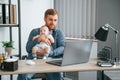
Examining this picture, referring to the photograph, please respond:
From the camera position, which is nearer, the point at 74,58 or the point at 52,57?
the point at 74,58

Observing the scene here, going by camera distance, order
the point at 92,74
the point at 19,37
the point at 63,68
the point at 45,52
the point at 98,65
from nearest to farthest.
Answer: the point at 63,68
the point at 98,65
the point at 45,52
the point at 19,37
the point at 92,74

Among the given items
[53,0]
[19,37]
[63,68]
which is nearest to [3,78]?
[19,37]

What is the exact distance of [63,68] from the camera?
2.18 m

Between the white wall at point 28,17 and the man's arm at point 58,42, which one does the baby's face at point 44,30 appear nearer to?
the man's arm at point 58,42

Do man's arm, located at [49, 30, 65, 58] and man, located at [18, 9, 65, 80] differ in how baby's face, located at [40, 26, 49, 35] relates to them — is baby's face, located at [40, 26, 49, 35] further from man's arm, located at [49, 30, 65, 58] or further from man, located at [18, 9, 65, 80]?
man's arm, located at [49, 30, 65, 58]

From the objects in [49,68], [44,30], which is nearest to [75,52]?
[49,68]

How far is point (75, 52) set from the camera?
2.28m

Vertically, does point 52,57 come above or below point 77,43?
below

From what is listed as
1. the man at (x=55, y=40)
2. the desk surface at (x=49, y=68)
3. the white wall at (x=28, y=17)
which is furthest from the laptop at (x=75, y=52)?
the white wall at (x=28, y=17)

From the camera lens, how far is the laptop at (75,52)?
221cm

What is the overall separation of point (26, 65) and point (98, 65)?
28.1 inches

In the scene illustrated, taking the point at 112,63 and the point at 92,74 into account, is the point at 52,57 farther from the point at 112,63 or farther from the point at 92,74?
the point at 92,74

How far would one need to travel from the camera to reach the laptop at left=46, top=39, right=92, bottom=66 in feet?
7.27

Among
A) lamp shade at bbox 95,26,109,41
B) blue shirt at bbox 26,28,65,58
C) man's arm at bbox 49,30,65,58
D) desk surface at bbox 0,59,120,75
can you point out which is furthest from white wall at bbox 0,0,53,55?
lamp shade at bbox 95,26,109,41
